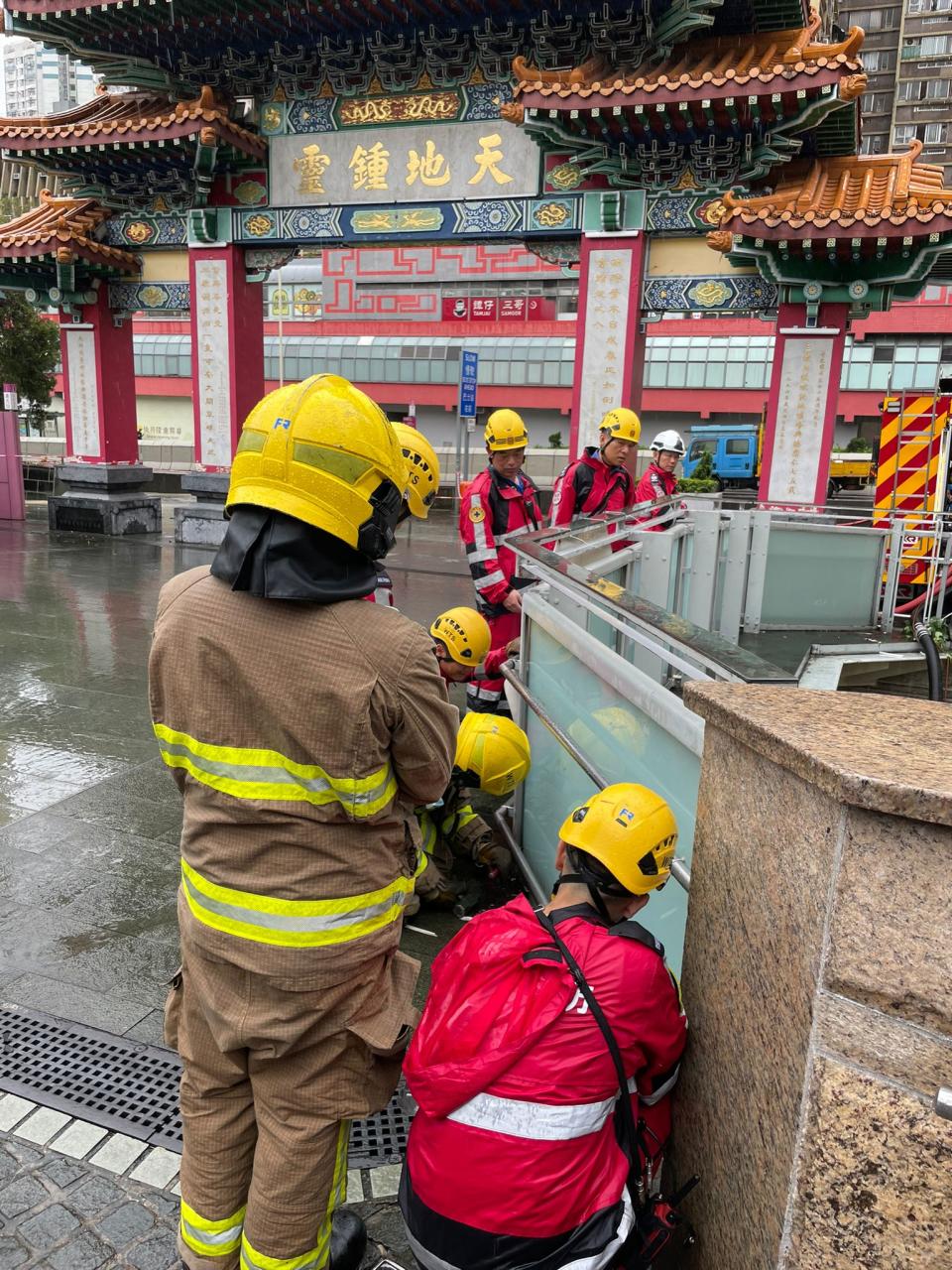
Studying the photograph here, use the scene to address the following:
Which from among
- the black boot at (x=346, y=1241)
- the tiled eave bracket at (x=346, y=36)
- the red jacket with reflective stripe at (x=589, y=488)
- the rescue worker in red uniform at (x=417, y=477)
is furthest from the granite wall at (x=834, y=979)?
the tiled eave bracket at (x=346, y=36)

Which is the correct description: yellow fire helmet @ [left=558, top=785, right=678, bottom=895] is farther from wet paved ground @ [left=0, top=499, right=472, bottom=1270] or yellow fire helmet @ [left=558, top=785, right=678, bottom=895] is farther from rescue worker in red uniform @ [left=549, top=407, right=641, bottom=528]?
rescue worker in red uniform @ [left=549, top=407, right=641, bottom=528]

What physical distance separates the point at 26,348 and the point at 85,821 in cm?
2074

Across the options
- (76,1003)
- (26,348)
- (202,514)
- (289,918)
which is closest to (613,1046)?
(289,918)

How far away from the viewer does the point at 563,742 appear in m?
3.30

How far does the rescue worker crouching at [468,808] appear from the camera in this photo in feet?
11.9

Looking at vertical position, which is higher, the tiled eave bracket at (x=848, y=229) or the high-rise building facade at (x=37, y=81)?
the high-rise building facade at (x=37, y=81)

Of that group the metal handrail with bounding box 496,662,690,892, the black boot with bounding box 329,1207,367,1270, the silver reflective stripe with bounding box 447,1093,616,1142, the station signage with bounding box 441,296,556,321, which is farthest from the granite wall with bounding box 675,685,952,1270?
the station signage with bounding box 441,296,556,321

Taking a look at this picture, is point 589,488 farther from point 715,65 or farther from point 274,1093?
point 715,65

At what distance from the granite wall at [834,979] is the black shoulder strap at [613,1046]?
17 cm

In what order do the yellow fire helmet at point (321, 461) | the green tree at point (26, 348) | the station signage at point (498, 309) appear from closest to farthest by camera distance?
the yellow fire helmet at point (321, 461) < the green tree at point (26, 348) < the station signage at point (498, 309)

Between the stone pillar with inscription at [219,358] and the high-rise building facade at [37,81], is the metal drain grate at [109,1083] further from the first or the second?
the high-rise building facade at [37,81]

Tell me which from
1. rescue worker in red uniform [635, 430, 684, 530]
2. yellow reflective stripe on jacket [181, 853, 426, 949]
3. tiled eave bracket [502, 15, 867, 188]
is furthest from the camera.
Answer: tiled eave bracket [502, 15, 867, 188]

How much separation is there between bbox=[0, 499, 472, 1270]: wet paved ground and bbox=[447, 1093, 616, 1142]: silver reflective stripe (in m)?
0.90

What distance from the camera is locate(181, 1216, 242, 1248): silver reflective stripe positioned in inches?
71.4
